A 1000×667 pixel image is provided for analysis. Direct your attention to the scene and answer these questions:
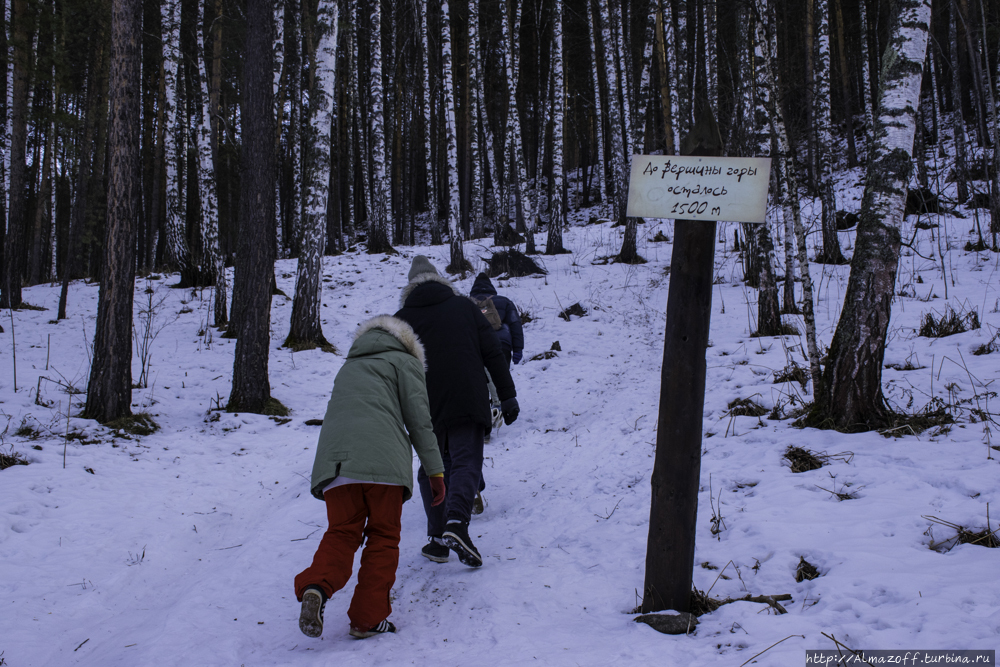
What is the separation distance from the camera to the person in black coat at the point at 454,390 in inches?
134

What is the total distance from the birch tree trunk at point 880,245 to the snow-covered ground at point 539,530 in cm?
38

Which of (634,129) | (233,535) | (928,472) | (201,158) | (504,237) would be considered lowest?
(233,535)

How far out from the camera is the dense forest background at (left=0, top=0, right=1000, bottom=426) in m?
6.75

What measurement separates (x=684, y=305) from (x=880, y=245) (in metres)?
2.75

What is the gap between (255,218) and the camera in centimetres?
675

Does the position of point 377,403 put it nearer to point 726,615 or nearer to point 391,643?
point 391,643

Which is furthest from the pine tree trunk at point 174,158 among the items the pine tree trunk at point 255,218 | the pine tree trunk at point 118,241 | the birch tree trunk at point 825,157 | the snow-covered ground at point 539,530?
the birch tree trunk at point 825,157

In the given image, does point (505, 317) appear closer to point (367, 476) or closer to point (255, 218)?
point (255, 218)

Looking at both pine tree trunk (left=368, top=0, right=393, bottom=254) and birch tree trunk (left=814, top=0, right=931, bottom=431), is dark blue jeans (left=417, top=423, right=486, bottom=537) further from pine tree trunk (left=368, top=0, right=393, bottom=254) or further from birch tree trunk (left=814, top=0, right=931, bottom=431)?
pine tree trunk (left=368, top=0, right=393, bottom=254)

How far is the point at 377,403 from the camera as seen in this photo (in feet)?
9.26

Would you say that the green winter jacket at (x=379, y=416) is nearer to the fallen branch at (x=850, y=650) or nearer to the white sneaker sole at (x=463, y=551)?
the white sneaker sole at (x=463, y=551)

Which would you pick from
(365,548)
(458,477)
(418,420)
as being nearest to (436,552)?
(458,477)

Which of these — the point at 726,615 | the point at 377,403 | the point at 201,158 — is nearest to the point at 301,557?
the point at 377,403

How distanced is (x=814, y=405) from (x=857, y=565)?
2.16 meters
